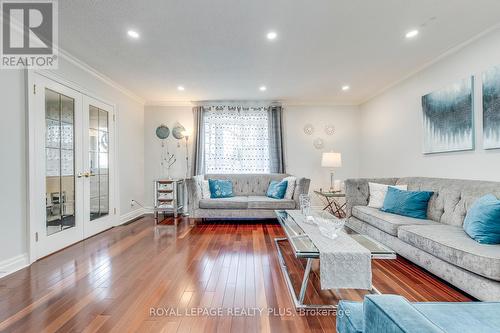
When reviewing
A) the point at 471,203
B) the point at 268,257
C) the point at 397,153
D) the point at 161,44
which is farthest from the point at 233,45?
the point at 397,153

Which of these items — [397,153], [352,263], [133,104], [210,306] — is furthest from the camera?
[133,104]

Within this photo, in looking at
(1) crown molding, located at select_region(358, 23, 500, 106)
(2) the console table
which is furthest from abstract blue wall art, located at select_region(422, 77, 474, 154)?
(2) the console table

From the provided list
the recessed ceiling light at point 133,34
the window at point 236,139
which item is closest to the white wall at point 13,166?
the recessed ceiling light at point 133,34

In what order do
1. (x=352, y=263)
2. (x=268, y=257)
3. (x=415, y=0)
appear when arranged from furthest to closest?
1. (x=268, y=257)
2. (x=415, y=0)
3. (x=352, y=263)

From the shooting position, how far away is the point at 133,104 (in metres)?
5.04

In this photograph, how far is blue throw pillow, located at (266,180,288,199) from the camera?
4.60 metres

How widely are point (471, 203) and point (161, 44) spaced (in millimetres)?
3799

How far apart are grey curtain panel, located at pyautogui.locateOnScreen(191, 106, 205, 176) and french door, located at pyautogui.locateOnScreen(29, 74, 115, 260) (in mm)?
1618

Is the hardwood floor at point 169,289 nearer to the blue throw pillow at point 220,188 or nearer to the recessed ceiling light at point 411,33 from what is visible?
the blue throw pillow at point 220,188

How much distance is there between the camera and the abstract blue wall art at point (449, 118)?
9.33 feet

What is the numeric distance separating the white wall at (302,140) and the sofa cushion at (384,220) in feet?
7.01

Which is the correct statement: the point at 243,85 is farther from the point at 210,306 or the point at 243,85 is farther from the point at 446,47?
the point at 210,306

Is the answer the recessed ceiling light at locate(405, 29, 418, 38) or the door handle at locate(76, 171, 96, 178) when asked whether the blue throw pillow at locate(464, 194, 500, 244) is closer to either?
the recessed ceiling light at locate(405, 29, 418, 38)

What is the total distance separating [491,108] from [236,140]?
13.4 ft
